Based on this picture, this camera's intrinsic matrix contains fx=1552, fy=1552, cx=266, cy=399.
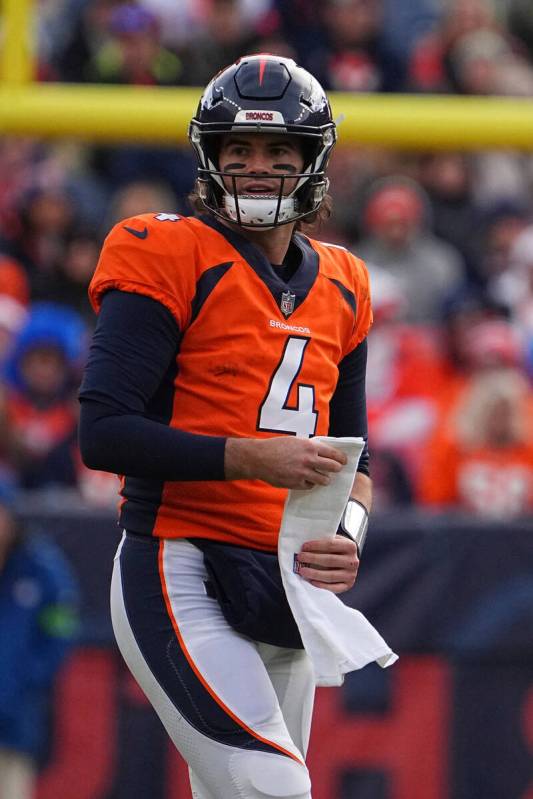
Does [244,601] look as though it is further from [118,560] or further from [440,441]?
[440,441]

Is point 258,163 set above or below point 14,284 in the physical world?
above

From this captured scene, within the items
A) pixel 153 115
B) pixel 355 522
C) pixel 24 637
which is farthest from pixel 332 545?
pixel 153 115

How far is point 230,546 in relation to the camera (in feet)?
10.6

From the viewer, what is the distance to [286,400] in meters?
3.25

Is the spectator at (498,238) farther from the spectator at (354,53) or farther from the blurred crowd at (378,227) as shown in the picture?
the spectator at (354,53)

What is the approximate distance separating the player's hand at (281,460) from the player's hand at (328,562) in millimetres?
203

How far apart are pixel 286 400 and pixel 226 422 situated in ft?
0.46

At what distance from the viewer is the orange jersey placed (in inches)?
124

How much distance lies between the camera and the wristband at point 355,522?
3.39 meters

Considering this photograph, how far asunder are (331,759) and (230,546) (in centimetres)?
289

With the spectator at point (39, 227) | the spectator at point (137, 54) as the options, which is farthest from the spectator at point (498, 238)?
the spectator at point (39, 227)

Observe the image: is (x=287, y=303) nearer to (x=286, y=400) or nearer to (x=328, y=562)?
(x=286, y=400)

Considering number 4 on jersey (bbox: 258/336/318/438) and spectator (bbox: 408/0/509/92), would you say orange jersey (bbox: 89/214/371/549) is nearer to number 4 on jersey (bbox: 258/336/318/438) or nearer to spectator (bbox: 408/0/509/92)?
number 4 on jersey (bbox: 258/336/318/438)

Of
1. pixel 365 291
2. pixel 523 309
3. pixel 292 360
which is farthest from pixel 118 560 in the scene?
pixel 523 309
